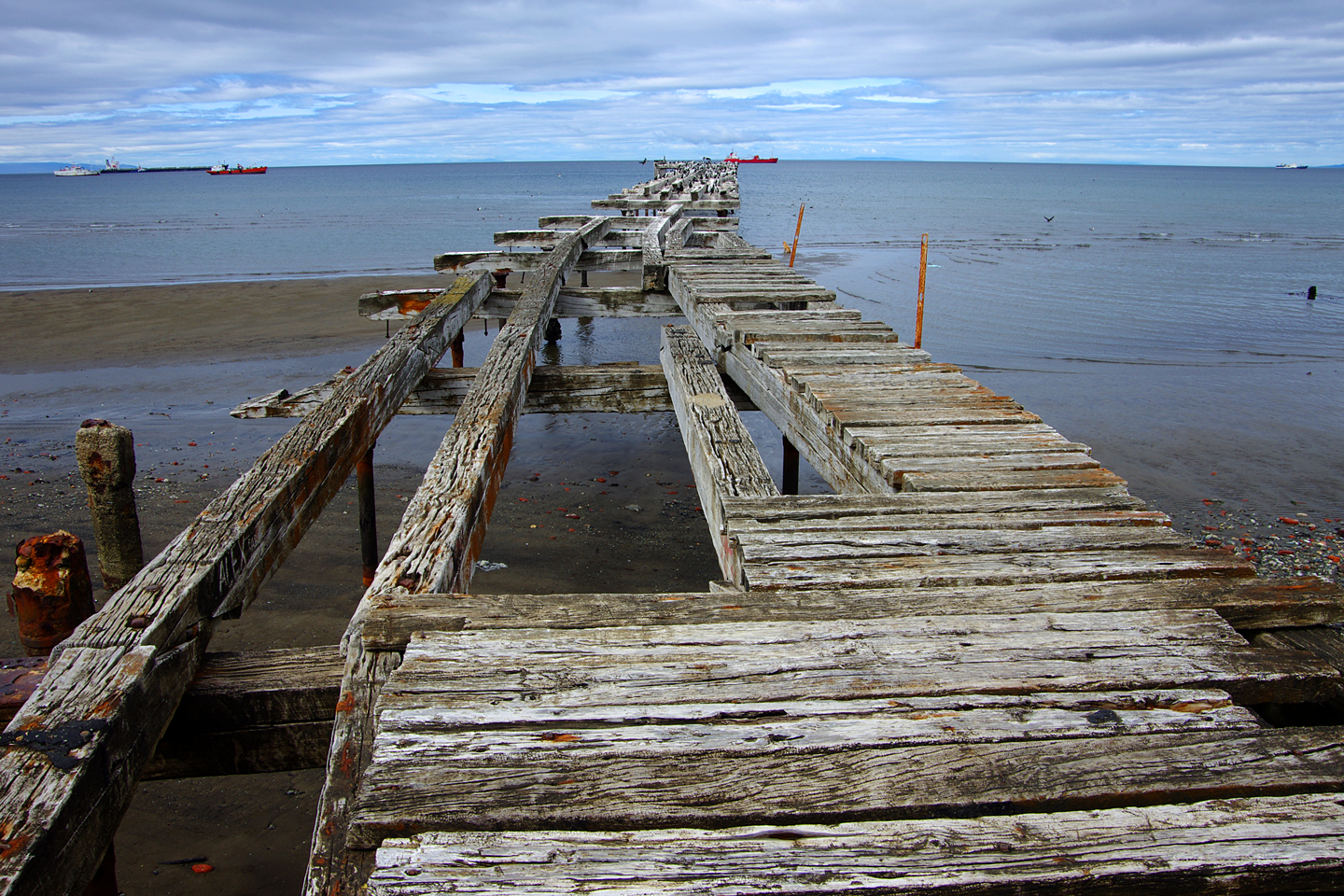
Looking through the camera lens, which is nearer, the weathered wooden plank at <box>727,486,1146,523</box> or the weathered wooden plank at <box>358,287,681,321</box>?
the weathered wooden plank at <box>727,486,1146,523</box>

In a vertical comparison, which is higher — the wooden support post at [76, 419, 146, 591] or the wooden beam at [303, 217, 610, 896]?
the wooden beam at [303, 217, 610, 896]

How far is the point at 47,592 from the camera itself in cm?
291

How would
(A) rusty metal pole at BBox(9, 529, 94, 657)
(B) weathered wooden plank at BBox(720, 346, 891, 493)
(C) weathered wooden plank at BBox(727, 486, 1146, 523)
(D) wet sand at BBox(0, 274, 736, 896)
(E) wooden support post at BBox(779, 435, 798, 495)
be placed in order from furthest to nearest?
(E) wooden support post at BBox(779, 435, 798, 495)
(D) wet sand at BBox(0, 274, 736, 896)
(B) weathered wooden plank at BBox(720, 346, 891, 493)
(C) weathered wooden plank at BBox(727, 486, 1146, 523)
(A) rusty metal pole at BBox(9, 529, 94, 657)

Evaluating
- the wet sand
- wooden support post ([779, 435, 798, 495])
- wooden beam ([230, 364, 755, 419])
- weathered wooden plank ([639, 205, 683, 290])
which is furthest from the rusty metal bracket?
weathered wooden plank ([639, 205, 683, 290])

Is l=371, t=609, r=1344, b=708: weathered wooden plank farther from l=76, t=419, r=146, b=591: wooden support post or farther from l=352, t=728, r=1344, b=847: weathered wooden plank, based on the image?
l=76, t=419, r=146, b=591: wooden support post

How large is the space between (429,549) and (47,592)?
1.47 m

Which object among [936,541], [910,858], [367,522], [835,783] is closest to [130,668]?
[835,783]

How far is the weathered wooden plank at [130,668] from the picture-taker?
163 cm

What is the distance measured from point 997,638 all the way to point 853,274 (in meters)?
25.2

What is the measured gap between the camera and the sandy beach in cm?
397

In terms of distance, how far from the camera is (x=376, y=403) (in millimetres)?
4543

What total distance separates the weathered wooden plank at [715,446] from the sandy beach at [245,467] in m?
2.00

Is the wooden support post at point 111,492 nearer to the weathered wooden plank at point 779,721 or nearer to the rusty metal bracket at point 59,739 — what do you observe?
the rusty metal bracket at point 59,739

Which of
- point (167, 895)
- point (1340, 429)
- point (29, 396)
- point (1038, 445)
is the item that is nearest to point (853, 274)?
point (1340, 429)
